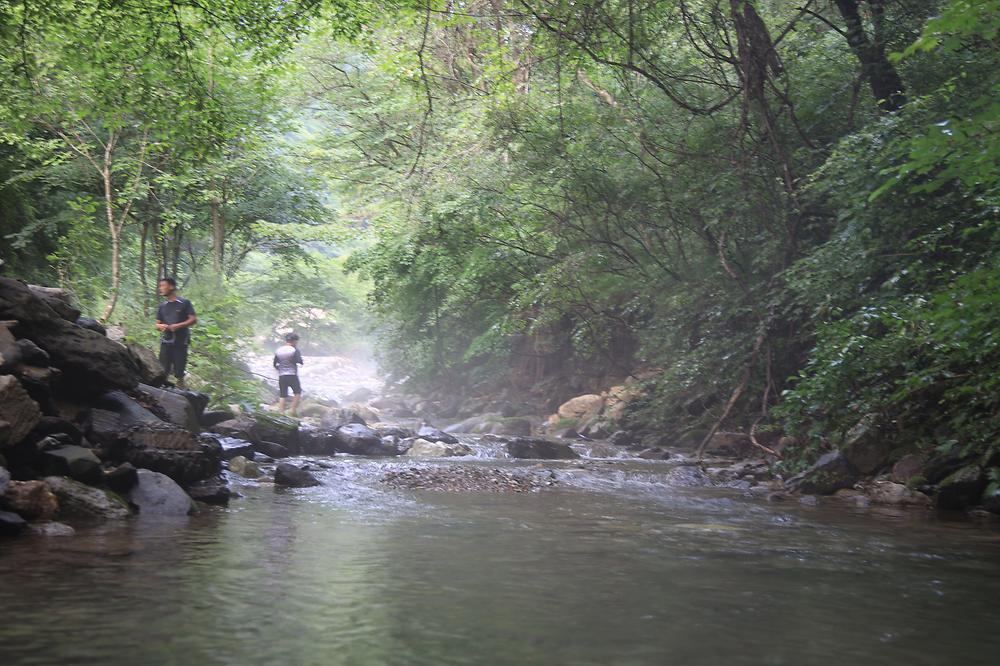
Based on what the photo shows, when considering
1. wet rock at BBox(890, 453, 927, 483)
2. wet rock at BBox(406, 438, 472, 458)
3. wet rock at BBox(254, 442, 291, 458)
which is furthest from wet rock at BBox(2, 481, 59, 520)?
wet rock at BBox(406, 438, 472, 458)

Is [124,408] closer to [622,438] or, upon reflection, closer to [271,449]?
[271,449]

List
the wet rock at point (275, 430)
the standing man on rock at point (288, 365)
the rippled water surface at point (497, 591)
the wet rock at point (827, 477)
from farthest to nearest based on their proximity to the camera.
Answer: the standing man on rock at point (288, 365), the wet rock at point (275, 430), the wet rock at point (827, 477), the rippled water surface at point (497, 591)

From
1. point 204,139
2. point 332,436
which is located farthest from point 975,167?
point 332,436

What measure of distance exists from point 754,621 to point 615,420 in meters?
16.2

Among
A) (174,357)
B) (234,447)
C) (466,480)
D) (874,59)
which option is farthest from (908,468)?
(174,357)

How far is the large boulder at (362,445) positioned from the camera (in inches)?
596

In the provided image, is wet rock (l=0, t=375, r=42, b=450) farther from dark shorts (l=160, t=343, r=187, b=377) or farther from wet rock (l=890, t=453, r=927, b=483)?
wet rock (l=890, t=453, r=927, b=483)

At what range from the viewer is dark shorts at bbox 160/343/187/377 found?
1226 centimetres

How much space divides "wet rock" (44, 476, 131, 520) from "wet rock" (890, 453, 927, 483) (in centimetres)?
819

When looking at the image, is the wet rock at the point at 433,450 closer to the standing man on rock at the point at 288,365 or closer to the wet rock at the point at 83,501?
the standing man on rock at the point at 288,365

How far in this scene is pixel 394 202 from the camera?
20484 millimetres

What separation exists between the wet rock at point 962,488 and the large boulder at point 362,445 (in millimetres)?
9622

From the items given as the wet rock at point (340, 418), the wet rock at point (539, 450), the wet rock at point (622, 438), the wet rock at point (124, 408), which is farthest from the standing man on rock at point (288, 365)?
the wet rock at point (124, 408)

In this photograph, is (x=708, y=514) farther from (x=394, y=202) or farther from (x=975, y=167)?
(x=394, y=202)
